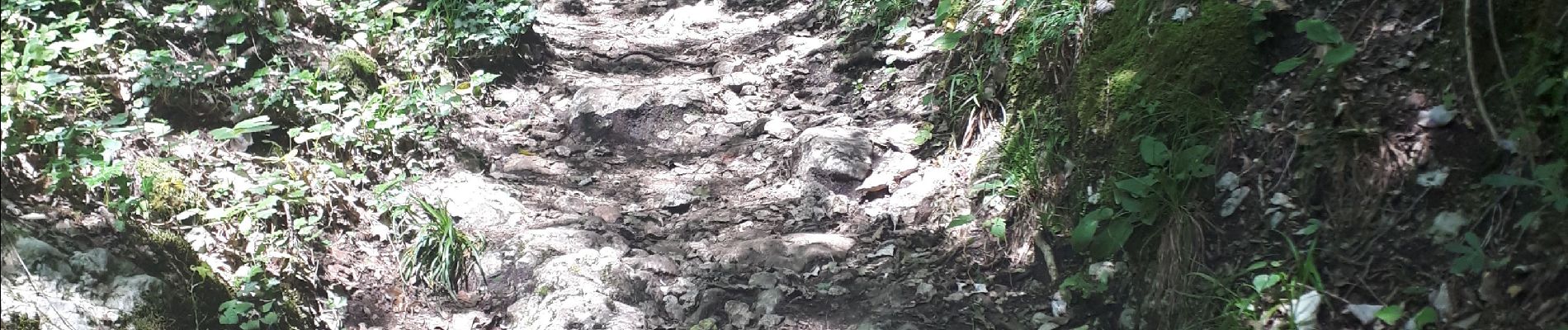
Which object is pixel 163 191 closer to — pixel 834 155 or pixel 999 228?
pixel 834 155

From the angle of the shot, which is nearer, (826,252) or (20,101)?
(20,101)

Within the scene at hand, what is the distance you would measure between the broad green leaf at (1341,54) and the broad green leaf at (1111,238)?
711mm

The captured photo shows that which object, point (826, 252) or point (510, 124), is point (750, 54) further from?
point (826, 252)

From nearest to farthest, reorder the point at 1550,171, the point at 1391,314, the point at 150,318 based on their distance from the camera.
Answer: the point at 1550,171 < the point at 1391,314 < the point at 150,318

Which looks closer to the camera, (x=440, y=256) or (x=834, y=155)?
(x=440, y=256)

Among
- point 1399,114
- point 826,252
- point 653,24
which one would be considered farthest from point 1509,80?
point 653,24

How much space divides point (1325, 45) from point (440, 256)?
3.03 meters

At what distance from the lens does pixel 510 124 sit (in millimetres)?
4859

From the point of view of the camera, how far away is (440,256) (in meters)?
3.44

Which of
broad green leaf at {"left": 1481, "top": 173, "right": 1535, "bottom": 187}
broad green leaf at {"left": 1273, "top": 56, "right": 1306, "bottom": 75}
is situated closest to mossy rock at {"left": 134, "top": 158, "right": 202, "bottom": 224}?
broad green leaf at {"left": 1273, "top": 56, "right": 1306, "bottom": 75}

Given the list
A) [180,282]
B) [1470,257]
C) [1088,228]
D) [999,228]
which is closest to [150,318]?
[180,282]

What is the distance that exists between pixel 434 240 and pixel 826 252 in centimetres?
147

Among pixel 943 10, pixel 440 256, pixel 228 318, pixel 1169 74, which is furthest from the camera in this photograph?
pixel 943 10

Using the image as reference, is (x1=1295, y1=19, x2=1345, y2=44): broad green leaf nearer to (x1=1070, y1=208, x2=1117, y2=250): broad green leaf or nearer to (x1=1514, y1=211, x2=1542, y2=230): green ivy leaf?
(x1=1514, y1=211, x2=1542, y2=230): green ivy leaf
